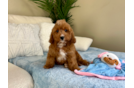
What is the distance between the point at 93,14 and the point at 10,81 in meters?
1.79

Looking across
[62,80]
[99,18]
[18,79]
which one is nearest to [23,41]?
[18,79]

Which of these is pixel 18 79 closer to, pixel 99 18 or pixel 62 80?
pixel 62 80

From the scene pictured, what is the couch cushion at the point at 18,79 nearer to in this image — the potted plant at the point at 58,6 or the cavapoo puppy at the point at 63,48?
the cavapoo puppy at the point at 63,48

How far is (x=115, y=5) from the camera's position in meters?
1.62

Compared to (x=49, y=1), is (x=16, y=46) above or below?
below

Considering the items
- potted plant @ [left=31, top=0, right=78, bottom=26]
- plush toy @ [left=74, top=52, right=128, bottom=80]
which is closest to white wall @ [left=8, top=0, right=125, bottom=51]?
potted plant @ [left=31, top=0, right=78, bottom=26]

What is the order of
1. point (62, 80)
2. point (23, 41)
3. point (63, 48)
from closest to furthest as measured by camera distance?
point (62, 80) < point (63, 48) < point (23, 41)

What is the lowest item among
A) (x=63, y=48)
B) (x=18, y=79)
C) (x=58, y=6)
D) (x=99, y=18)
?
(x=18, y=79)

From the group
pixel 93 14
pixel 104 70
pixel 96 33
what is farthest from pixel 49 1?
pixel 104 70

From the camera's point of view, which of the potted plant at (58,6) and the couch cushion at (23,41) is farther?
the potted plant at (58,6)

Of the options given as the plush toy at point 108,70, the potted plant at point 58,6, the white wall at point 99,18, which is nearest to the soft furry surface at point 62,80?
the plush toy at point 108,70

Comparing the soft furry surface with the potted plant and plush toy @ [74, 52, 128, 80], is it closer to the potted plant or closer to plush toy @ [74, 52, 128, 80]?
plush toy @ [74, 52, 128, 80]

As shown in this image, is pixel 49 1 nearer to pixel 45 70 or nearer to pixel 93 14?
pixel 93 14

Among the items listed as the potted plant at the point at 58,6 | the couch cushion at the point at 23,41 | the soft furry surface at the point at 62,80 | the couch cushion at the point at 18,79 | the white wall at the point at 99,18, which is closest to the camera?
the soft furry surface at the point at 62,80
